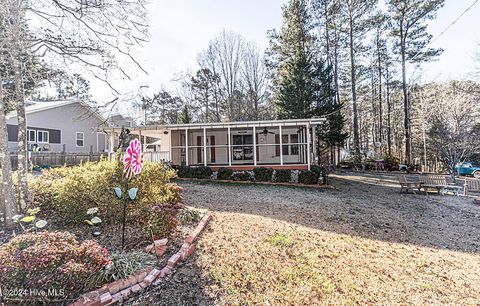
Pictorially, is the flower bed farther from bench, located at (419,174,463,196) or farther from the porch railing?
bench, located at (419,174,463,196)

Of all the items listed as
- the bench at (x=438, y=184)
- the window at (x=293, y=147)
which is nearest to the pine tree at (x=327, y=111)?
the window at (x=293, y=147)

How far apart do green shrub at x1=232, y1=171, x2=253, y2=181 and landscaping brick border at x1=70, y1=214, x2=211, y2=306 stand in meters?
7.34

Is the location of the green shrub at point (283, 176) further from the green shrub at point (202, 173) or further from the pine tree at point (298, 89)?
the pine tree at point (298, 89)

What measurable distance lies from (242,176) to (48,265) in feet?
28.9

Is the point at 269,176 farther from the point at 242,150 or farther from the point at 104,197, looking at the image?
the point at 104,197

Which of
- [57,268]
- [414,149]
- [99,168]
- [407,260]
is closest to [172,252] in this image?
[57,268]

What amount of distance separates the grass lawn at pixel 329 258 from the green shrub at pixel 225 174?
4.08 meters

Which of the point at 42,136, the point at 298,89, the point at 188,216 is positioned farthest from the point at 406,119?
the point at 42,136

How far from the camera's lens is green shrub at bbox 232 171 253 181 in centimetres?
1087

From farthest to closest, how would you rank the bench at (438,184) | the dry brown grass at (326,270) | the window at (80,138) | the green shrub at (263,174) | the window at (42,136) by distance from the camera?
the window at (80,138) < the window at (42,136) < the green shrub at (263,174) < the bench at (438,184) < the dry brown grass at (326,270)

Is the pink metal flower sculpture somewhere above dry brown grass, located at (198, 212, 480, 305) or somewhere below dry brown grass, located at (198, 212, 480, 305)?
above

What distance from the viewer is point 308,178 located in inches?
414

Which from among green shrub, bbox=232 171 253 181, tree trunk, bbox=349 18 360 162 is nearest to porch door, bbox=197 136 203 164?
green shrub, bbox=232 171 253 181

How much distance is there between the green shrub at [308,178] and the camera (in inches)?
413
